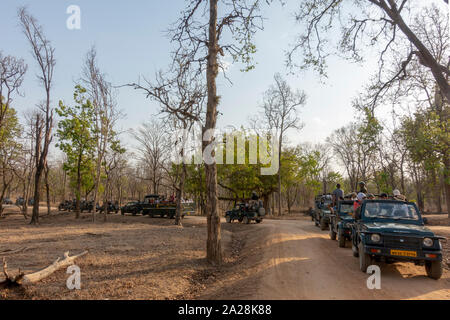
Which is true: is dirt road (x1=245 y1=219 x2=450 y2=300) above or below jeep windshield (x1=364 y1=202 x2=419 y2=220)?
below

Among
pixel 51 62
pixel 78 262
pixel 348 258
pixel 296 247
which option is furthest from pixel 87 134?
pixel 348 258

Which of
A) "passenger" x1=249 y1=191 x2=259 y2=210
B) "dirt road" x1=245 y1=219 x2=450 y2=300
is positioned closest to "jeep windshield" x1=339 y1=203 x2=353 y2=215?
"dirt road" x1=245 y1=219 x2=450 y2=300

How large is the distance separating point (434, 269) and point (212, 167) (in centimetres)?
616

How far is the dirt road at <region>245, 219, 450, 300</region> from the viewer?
18.4 ft

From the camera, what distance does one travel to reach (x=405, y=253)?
639 centimetres

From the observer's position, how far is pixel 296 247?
10.4 metres

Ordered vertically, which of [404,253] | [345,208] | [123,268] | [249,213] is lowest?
[123,268]

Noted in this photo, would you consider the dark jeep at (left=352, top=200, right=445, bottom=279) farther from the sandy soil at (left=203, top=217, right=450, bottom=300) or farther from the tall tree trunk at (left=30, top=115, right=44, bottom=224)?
the tall tree trunk at (left=30, top=115, right=44, bottom=224)

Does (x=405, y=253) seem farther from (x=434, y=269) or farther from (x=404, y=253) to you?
(x=434, y=269)

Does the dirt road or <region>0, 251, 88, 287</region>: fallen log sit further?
the dirt road

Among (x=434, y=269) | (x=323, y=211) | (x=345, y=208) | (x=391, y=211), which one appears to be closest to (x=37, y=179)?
(x=323, y=211)

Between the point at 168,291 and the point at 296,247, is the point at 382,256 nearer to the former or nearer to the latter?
the point at 296,247

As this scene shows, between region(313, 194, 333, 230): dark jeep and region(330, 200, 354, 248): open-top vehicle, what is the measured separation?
2.92 meters

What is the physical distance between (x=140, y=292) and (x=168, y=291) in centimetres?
64
